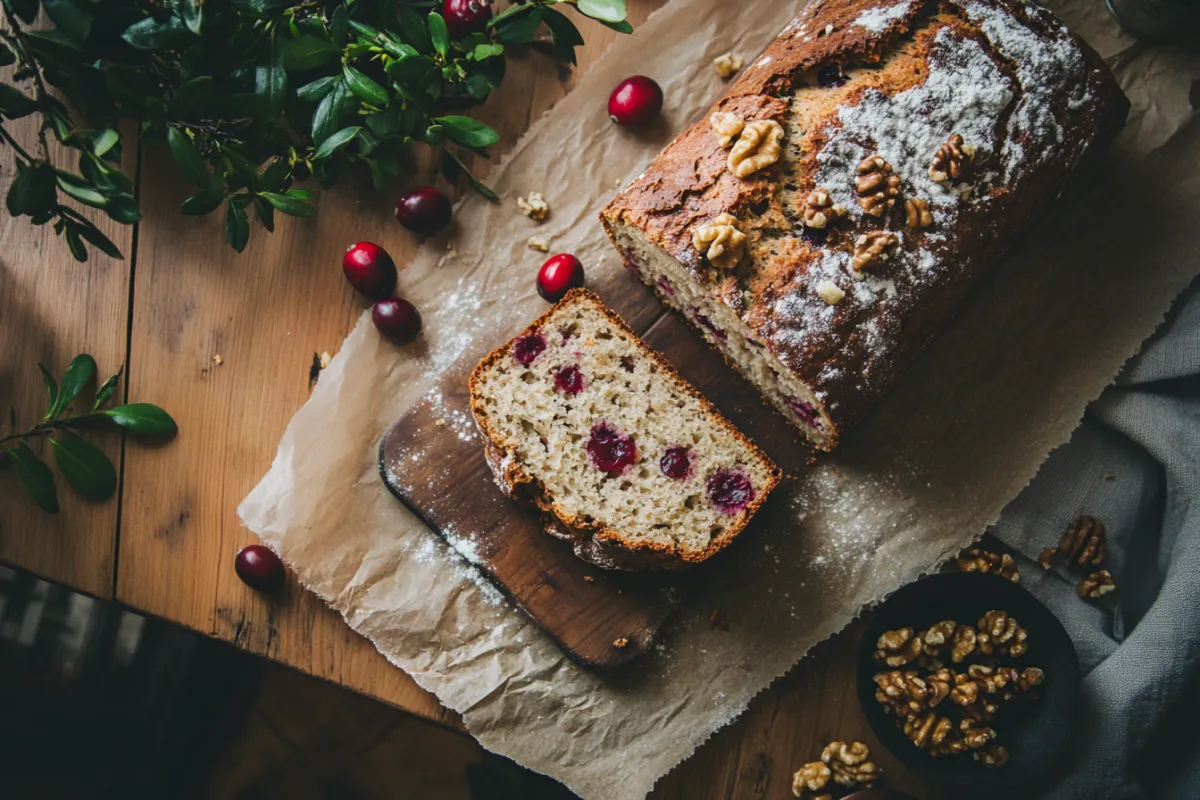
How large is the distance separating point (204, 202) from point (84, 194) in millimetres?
365

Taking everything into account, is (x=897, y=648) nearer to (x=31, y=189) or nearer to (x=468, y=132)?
(x=468, y=132)

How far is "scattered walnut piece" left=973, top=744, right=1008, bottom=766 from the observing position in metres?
2.85

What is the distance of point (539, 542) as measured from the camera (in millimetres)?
3074

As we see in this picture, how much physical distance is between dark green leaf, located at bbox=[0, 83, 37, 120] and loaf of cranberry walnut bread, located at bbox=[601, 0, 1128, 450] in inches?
66.6

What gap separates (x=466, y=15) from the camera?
9.91 feet

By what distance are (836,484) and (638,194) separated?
1173 mm

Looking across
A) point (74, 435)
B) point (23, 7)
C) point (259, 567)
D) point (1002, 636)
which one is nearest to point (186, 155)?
point (23, 7)

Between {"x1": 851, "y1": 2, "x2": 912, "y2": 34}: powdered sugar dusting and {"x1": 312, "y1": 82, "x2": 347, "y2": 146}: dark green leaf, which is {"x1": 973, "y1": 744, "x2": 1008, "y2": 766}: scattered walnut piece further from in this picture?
{"x1": 312, "y1": 82, "x2": 347, "y2": 146}: dark green leaf

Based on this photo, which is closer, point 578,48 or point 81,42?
point 81,42

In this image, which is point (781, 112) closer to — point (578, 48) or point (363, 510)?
point (578, 48)

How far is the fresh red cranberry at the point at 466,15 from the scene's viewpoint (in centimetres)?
301

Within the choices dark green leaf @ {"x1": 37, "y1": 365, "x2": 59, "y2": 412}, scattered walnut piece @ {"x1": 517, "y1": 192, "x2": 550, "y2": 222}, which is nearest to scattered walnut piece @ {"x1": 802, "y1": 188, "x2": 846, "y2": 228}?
scattered walnut piece @ {"x1": 517, "y1": 192, "x2": 550, "y2": 222}

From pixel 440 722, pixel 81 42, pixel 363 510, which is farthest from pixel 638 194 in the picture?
pixel 440 722

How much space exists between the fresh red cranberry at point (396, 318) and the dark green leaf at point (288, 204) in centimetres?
38
